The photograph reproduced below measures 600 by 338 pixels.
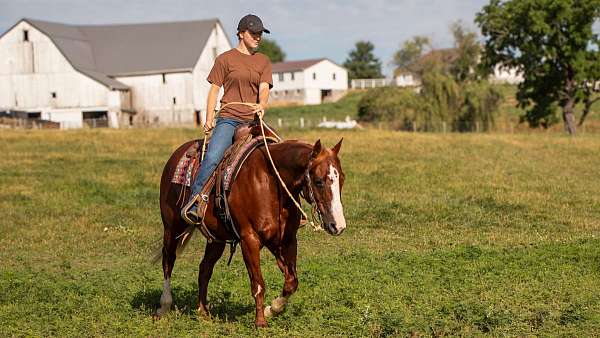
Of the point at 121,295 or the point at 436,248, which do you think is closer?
the point at 121,295

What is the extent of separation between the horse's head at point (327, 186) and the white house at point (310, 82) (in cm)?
9611

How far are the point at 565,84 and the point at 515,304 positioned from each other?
156 feet

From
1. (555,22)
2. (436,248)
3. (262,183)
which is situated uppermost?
(555,22)

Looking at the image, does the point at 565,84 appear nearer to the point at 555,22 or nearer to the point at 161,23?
the point at 555,22

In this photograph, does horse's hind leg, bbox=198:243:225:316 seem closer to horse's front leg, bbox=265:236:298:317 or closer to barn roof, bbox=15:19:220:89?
horse's front leg, bbox=265:236:298:317

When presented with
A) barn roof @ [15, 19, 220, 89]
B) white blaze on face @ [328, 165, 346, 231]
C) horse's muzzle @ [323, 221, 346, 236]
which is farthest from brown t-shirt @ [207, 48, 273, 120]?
barn roof @ [15, 19, 220, 89]

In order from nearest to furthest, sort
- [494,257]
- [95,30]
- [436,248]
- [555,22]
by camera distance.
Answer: [494,257], [436,248], [555,22], [95,30]

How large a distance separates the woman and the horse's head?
1463 millimetres

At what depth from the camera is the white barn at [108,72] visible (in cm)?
6600

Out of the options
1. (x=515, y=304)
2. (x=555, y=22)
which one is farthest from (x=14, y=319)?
(x=555, y=22)

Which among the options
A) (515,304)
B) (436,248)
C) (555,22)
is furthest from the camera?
(555,22)

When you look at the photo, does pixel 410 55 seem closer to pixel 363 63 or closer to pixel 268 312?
pixel 363 63

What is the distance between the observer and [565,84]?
53250 millimetres

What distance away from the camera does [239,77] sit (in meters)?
8.74
